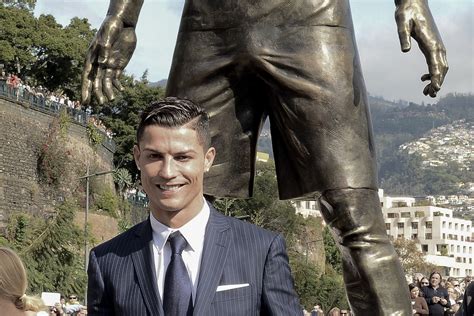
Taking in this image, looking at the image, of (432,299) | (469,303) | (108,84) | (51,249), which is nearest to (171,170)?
(108,84)

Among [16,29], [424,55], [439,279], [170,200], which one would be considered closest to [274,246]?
[170,200]

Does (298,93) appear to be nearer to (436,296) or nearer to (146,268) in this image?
(146,268)

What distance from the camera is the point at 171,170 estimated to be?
3328 millimetres

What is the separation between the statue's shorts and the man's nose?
1.28 m

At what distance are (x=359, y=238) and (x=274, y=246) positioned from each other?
109cm

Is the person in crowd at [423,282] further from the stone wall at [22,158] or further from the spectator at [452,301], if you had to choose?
the stone wall at [22,158]

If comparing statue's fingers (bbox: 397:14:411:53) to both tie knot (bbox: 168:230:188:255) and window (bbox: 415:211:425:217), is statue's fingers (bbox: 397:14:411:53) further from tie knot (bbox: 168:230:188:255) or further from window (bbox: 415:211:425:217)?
window (bbox: 415:211:425:217)

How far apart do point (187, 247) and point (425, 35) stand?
170cm

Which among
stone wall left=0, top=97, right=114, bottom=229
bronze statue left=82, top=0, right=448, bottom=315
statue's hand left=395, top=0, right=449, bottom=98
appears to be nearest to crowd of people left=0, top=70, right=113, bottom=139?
stone wall left=0, top=97, right=114, bottom=229

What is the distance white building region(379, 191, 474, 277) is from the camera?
17300cm

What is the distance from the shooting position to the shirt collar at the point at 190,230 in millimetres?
3365

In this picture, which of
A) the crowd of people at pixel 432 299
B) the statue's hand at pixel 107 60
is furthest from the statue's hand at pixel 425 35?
the crowd of people at pixel 432 299

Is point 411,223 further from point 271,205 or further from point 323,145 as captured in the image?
point 323,145

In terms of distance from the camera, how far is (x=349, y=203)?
4.47m
